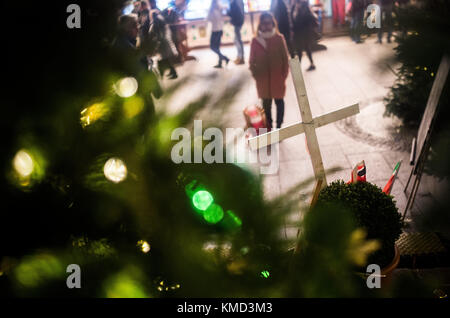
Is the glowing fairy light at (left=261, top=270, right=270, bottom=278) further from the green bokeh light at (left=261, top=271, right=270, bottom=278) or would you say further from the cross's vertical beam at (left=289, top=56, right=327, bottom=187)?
the cross's vertical beam at (left=289, top=56, right=327, bottom=187)

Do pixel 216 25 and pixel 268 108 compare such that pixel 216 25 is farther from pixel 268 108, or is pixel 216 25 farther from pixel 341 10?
pixel 341 10

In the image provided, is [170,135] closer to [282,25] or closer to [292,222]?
[292,222]

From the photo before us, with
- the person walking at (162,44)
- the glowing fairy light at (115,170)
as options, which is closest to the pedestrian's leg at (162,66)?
the person walking at (162,44)

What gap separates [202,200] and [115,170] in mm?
277

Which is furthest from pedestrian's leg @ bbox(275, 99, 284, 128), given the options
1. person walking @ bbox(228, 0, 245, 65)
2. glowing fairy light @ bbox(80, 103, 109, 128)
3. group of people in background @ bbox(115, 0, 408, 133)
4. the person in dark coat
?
glowing fairy light @ bbox(80, 103, 109, 128)

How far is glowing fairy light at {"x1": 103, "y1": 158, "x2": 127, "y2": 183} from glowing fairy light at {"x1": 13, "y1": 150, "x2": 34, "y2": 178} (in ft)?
0.61

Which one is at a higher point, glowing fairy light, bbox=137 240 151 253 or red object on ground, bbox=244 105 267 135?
red object on ground, bbox=244 105 267 135

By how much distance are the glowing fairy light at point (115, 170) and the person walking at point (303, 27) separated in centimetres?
777

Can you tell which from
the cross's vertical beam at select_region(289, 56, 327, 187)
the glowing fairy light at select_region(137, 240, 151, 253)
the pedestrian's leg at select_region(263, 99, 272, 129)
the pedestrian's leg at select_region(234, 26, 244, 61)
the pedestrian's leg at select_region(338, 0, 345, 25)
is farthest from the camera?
the pedestrian's leg at select_region(338, 0, 345, 25)

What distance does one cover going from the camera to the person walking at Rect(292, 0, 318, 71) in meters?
7.54

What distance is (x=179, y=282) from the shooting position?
96 cm

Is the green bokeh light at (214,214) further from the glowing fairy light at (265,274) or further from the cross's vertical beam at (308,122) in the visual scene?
the cross's vertical beam at (308,122)
